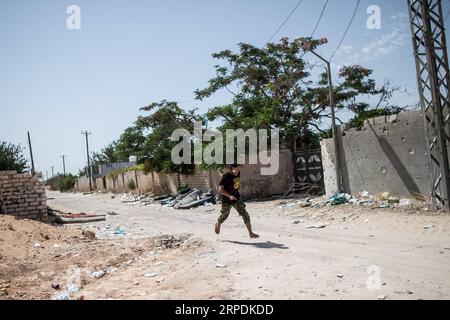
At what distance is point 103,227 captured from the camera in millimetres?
11719

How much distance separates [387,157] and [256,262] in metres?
7.23

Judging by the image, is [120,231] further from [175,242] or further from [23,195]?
[23,195]

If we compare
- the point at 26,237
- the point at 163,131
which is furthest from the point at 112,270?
the point at 163,131

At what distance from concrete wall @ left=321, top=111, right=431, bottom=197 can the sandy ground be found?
1320mm

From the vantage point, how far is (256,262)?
5.31 metres

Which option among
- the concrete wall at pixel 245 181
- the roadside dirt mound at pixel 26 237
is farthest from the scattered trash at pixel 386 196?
the roadside dirt mound at pixel 26 237

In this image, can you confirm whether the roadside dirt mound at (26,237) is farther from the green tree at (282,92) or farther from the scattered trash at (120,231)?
the green tree at (282,92)

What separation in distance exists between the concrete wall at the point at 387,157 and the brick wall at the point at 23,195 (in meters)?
10.7

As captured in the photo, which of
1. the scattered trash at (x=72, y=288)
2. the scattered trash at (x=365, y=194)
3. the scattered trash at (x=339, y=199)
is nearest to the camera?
the scattered trash at (x=72, y=288)

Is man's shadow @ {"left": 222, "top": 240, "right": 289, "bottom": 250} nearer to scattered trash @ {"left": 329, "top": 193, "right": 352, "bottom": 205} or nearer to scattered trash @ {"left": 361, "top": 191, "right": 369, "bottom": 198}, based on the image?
scattered trash @ {"left": 329, "top": 193, "right": 352, "bottom": 205}

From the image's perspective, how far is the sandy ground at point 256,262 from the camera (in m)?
4.16

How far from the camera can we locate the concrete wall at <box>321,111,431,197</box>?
381 inches

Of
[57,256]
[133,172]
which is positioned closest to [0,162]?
[133,172]
